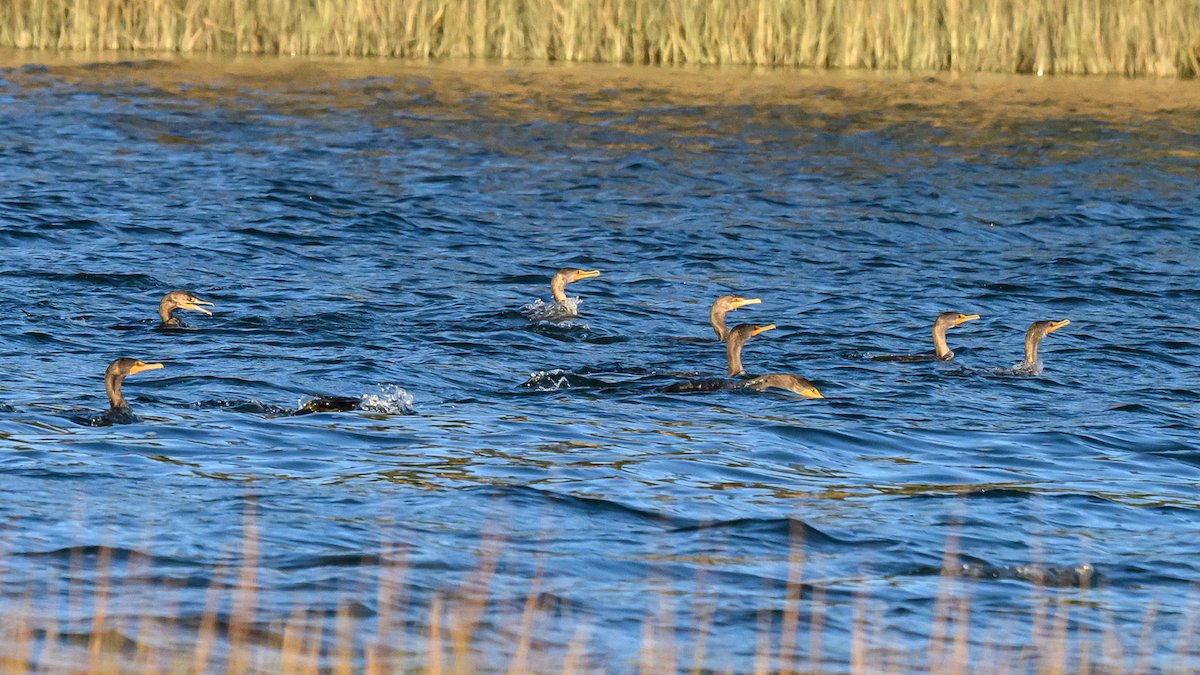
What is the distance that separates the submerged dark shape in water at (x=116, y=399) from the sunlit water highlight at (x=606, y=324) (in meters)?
0.15

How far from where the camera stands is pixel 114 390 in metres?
10.1

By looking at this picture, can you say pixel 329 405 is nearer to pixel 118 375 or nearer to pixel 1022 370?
pixel 118 375

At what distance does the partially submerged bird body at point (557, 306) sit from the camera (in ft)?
44.8

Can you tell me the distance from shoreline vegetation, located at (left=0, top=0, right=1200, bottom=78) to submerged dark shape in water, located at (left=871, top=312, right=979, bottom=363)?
1520cm

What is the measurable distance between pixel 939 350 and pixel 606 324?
9.77 feet

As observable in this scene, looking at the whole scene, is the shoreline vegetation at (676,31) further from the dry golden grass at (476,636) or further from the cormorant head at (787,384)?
the dry golden grass at (476,636)

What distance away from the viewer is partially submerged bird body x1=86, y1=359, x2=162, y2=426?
9.70 meters

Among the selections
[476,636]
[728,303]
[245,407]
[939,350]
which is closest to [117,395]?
[245,407]

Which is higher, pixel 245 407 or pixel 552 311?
pixel 552 311

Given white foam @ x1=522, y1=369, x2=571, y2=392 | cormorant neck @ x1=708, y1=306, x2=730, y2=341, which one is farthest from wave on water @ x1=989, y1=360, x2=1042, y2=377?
white foam @ x1=522, y1=369, x2=571, y2=392

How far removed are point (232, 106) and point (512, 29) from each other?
6253mm

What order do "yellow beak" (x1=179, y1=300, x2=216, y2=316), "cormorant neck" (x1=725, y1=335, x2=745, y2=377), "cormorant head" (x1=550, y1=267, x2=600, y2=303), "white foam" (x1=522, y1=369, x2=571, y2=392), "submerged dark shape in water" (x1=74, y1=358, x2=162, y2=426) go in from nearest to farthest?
"submerged dark shape in water" (x1=74, y1=358, x2=162, y2=426), "white foam" (x1=522, y1=369, x2=571, y2=392), "cormorant neck" (x1=725, y1=335, x2=745, y2=377), "yellow beak" (x1=179, y1=300, x2=216, y2=316), "cormorant head" (x1=550, y1=267, x2=600, y2=303)

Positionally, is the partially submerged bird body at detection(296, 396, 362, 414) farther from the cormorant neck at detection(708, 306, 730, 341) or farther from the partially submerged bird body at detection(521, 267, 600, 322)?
the cormorant neck at detection(708, 306, 730, 341)

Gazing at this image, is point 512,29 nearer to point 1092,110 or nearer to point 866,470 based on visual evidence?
point 1092,110
